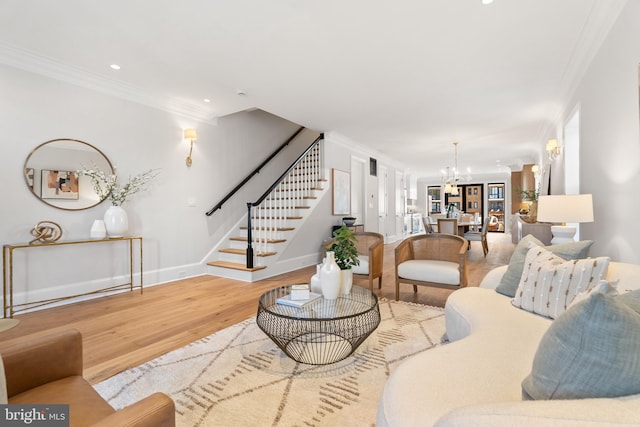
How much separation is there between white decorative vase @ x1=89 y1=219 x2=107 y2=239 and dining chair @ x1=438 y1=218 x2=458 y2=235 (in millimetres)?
6505

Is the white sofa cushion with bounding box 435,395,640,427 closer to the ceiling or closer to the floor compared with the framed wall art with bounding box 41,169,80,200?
closer to the floor

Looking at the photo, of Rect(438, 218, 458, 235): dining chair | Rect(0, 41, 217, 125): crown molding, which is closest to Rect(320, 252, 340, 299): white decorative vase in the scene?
Rect(0, 41, 217, 125): crown molding

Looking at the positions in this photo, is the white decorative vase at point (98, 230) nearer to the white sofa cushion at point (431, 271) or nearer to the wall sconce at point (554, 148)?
the white sofa cushion at point (431, 271)

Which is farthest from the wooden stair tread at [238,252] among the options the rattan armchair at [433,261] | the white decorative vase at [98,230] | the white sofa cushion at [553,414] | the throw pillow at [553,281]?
the white sofa cushion at [553,414]

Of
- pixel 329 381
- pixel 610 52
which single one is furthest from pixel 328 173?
pixel 329 381

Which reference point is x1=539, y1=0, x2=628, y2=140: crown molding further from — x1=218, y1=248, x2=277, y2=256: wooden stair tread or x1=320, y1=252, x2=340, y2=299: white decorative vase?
x1=218, y1=248, x2=277, y2=256: wooden stair tread

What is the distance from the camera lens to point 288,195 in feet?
20.2

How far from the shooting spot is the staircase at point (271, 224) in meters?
4.68

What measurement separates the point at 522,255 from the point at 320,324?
1.55m

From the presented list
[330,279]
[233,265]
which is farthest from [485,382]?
[233,265]

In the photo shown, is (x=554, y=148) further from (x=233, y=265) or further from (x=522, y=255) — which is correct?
(x=233, y=265)

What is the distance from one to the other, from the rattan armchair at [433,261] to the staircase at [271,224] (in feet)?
7.05

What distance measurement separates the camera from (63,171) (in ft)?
11.3

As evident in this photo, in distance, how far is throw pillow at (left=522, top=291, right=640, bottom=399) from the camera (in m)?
0.72
